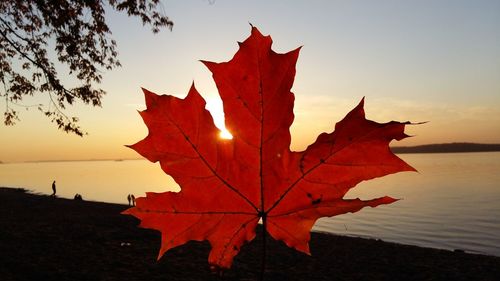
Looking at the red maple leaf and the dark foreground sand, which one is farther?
the dark foreground sand

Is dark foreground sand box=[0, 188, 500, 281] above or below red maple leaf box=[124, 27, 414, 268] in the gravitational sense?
below

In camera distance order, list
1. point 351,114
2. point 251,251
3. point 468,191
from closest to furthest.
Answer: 1. point 351,114
2. point 251,251
3. point 468,191

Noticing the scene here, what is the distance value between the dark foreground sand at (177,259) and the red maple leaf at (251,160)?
9509 mm

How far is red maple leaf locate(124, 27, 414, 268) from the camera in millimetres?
687

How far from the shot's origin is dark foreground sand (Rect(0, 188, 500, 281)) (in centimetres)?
1009

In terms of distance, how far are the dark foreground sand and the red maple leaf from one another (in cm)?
951

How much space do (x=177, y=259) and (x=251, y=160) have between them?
1273 cm

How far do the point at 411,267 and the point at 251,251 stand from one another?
6.45 metres

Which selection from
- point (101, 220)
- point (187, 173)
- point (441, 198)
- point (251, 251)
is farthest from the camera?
point (441, 198)

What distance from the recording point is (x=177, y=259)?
12633 millimetres

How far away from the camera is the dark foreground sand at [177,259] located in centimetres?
1009

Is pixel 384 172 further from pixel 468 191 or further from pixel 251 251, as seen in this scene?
pixel 468 191

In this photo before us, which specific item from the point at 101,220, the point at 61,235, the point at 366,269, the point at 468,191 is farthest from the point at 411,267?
the point at 468,191

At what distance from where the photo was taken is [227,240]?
2.60 feet
